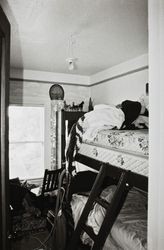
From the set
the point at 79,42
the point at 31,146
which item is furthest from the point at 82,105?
the point at 79,42

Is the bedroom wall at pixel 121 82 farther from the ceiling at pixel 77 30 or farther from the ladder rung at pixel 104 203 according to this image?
the ladder rung at pixel 104 203

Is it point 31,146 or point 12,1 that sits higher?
point 12,1

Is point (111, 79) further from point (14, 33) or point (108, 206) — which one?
point (108, 206)

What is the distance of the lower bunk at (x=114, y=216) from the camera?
1.60 meters

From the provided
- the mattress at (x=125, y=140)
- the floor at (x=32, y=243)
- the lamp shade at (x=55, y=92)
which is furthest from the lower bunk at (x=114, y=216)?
the lamp shade at (x=55, y=92)

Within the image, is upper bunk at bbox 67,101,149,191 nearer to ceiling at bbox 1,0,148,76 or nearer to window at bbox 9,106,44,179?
ceiling at bbox 1,0,148,76

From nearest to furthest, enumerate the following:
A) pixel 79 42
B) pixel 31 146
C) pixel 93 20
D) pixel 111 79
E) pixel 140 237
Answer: pixel 140 237
pixel 93 20
pixel 79 42
pixel 111 79
pixel 31 146

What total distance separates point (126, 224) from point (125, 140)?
0.80 metres

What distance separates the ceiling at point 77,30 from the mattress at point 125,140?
3.77 ft

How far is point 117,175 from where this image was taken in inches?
68.4

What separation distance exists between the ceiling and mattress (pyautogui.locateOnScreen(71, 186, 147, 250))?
197 cm

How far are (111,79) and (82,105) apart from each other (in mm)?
808

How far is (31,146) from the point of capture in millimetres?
4078

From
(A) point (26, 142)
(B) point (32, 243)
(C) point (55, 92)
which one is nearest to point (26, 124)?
(A) point (26, 142)
